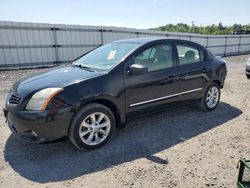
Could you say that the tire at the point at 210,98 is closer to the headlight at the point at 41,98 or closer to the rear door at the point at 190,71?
the rear door at the point at 190,71

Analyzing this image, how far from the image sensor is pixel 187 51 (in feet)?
15.9

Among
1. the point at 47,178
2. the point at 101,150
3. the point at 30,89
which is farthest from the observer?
the point at 101,150

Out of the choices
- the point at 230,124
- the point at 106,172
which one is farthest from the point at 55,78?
the point at 230,124

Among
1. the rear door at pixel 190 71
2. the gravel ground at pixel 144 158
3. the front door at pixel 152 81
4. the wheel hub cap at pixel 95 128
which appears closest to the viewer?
the gravel ground at pixel 144 158

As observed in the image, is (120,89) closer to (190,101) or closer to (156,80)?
(156,80)

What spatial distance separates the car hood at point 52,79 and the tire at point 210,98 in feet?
8.70

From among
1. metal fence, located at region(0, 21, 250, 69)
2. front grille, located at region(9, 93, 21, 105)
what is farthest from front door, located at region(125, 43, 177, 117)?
metal fence, located at region(0, 21, 250, 69)

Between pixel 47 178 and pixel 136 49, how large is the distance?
2.41 meters

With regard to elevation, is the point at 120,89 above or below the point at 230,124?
above

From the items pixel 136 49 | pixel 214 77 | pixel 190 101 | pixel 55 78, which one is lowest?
pixel 190 101

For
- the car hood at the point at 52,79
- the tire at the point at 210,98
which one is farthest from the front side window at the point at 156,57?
the tire at the point at 210,98

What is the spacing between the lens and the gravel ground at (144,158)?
9.37 ft

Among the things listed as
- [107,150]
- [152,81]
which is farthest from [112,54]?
[107,150]

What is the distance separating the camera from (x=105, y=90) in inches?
139
